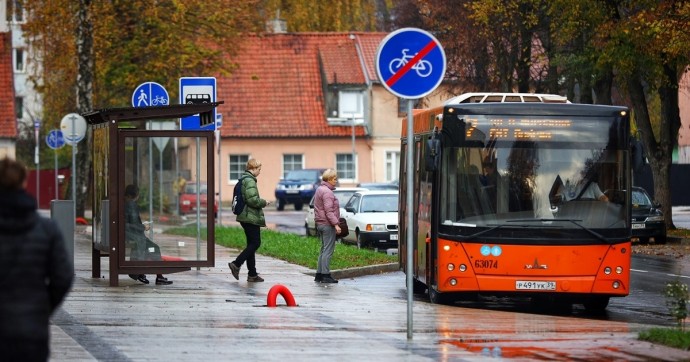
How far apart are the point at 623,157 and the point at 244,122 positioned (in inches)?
2133

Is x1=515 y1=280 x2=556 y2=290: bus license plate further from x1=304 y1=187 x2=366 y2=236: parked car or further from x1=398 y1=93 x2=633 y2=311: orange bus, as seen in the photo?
x1=304 y1=187 x2=366 y2=236: parked car

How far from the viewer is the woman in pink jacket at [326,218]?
70.1 ft

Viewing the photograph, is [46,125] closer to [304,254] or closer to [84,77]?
[84,77]

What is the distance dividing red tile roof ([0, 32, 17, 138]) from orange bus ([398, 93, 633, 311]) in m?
54.1

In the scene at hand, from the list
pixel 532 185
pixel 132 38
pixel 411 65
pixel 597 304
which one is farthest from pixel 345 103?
pixel 411 65

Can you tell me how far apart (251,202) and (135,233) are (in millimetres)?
1991

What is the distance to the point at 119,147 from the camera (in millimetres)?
19219

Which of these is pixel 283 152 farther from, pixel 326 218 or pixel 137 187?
pixel 137 187

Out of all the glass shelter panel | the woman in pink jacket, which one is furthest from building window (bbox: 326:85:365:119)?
the woman in pink jacket

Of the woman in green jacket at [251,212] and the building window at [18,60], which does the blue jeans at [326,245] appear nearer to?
the woman in green jacket at [251,212]

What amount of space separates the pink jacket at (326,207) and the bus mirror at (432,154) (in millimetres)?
3826

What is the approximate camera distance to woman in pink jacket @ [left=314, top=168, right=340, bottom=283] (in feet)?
70.1

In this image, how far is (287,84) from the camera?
71.8 meters

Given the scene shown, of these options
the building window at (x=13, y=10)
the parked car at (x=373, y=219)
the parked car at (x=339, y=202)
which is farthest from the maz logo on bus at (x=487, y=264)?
the building window at (x=13, y=10)
